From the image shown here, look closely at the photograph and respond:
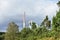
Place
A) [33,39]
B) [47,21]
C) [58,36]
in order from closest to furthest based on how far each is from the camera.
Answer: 1. [58,36]
2. [33,39]
3. [47,21]

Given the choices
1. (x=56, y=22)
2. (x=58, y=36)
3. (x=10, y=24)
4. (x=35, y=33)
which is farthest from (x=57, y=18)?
(x=10, y=24)

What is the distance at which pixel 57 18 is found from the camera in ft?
158

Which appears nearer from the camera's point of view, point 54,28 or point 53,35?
point 53,35

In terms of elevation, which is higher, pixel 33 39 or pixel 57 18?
pixel 57 18

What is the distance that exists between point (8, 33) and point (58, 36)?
19435 millimetres

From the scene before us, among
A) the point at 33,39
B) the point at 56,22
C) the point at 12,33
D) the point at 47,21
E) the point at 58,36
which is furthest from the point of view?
the point at 47,21

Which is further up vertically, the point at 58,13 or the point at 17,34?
the point at 58,13

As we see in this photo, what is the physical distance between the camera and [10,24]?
192ft

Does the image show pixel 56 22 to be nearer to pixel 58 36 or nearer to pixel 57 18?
pixel 57 18

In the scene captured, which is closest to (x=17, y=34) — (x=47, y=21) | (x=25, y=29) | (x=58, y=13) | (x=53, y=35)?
(x=25, y=29)

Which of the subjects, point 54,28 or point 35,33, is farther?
point 35,33

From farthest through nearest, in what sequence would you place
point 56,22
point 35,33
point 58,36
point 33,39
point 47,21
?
point 47,21 < point 35,33 < point 56,22 < point 33,39 < point 58,36

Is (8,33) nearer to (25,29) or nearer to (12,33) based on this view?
(12,33)

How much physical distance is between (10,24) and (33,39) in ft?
51.7
